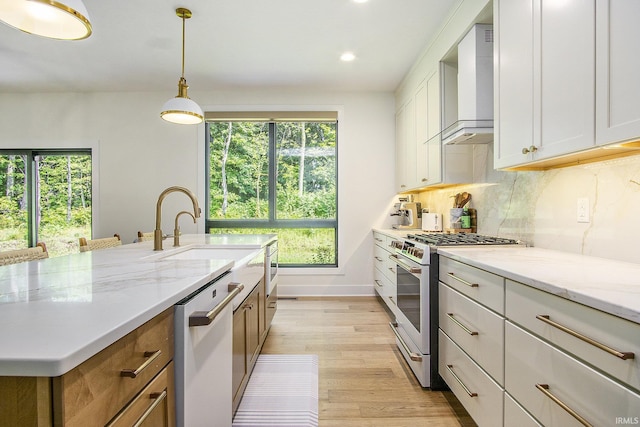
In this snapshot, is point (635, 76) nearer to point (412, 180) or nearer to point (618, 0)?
point (618, 0)

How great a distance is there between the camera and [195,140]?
4.23 metres

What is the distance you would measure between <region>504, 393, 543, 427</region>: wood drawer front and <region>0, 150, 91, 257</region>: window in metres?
4.93

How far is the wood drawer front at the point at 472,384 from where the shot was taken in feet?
4.39

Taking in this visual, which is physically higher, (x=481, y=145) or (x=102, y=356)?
(x=481, y=145)

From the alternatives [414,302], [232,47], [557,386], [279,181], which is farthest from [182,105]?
[557,386]

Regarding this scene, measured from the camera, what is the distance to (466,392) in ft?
5.24

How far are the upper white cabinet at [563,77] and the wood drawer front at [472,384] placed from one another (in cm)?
103

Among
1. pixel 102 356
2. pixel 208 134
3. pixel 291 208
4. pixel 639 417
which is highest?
pixel 208 134

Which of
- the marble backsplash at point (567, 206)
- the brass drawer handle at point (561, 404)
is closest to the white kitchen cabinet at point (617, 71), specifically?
the marble backsplash at point (567, 206)

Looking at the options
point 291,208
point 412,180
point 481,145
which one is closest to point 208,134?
point 291,208

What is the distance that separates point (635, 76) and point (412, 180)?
2.42m

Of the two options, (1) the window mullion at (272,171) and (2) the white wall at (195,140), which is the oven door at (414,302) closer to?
(2) the white wall at (195,140)

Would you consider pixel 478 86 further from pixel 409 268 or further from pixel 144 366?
pixel 144 366

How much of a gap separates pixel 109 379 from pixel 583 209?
6.74 ft
